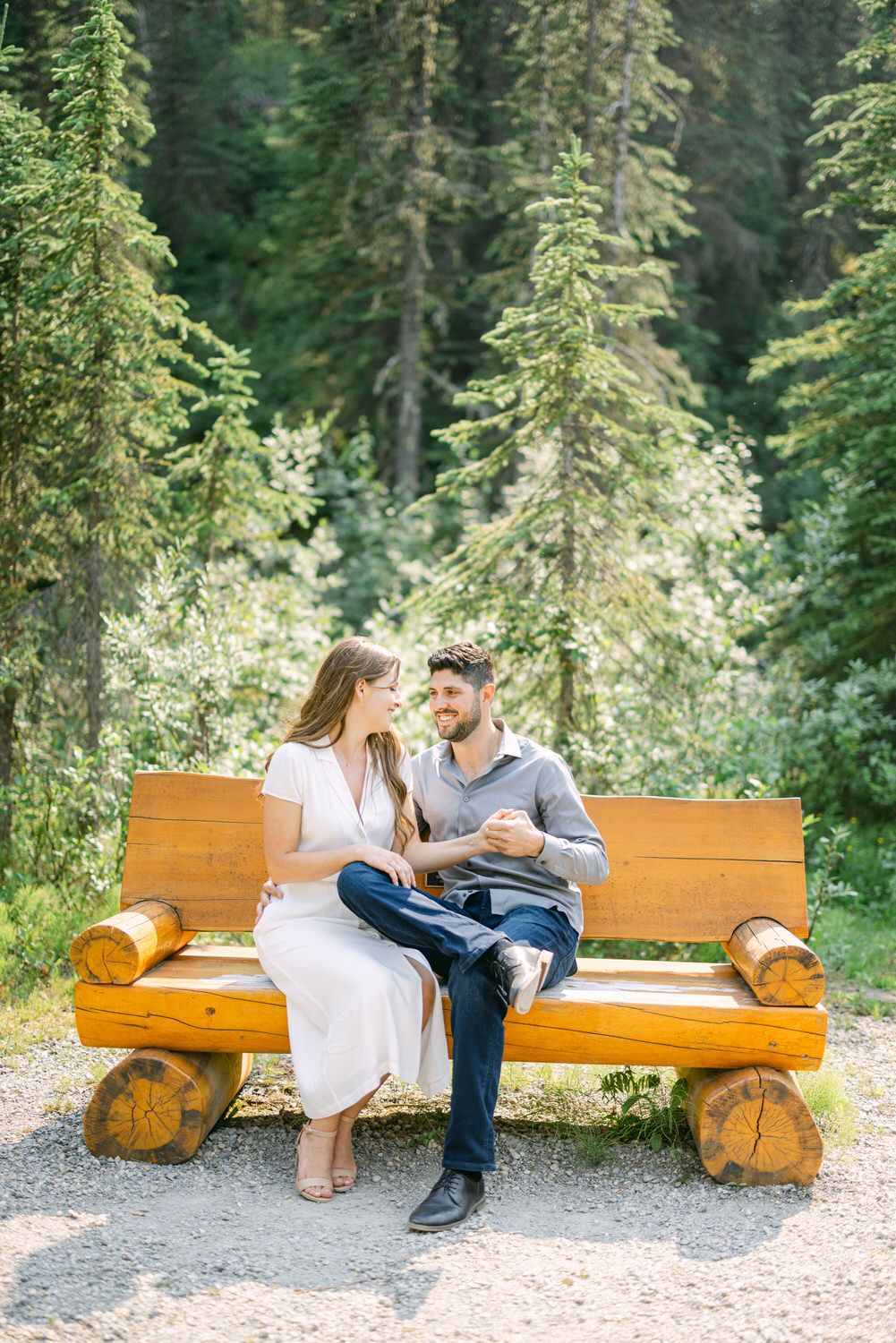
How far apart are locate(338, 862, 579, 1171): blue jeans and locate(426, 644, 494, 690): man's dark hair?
721mm

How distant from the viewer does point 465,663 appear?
3.49 m

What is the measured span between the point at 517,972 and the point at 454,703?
94 centimetres

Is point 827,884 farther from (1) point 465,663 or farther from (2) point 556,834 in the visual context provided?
(1) point 465,663

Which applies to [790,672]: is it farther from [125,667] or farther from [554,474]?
[125,667]

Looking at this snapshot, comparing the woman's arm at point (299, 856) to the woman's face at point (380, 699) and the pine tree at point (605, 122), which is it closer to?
the woman's face at point (380, 699)

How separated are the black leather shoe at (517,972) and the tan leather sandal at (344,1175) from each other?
24.3 inches

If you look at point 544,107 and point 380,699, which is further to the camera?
point 544,107

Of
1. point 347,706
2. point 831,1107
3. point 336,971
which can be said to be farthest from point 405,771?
point 831,1107

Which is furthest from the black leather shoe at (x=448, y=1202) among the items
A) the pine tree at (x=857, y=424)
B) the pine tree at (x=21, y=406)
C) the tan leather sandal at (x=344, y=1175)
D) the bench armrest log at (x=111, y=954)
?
the pine tree at (x=857, y=424)

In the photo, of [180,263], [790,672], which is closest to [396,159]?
[180,263]

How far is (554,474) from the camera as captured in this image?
5629 millimetres

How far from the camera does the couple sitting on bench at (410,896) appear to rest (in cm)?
300

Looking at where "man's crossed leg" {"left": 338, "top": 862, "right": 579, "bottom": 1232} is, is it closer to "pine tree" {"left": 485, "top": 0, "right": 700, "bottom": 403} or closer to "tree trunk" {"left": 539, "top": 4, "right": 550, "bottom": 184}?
"pine tree" {"left": 485, "top": 0, "right": 700, "bottom": 403}

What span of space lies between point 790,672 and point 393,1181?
5267 millimetres
